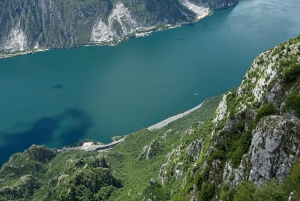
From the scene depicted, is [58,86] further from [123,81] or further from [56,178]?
[56,178]

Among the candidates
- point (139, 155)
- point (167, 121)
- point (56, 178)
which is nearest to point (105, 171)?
point (56, 178)

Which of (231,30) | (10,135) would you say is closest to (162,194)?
(10,135)

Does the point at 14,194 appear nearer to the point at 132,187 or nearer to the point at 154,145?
the point at 132,187

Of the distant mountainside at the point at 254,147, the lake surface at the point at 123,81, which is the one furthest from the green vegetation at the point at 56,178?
the lake surface at the point at 123,81

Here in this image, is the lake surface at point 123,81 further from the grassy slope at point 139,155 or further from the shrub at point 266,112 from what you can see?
the shrub at point 266,112

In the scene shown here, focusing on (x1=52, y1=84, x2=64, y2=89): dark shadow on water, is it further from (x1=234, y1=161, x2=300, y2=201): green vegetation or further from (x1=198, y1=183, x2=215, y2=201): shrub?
(x1=234, y1=161, x2=300, y2=201): green vegetation

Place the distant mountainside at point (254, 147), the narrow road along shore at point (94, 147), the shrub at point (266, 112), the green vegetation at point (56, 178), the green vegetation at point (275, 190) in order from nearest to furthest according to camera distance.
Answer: the green vegetation at point (275, 190) < the distant mountainside at point (254, 147) < the shrub at point (266, 112) < the green vegetation at point (56, 178) < the narrow road along shore at point (94, 147)
